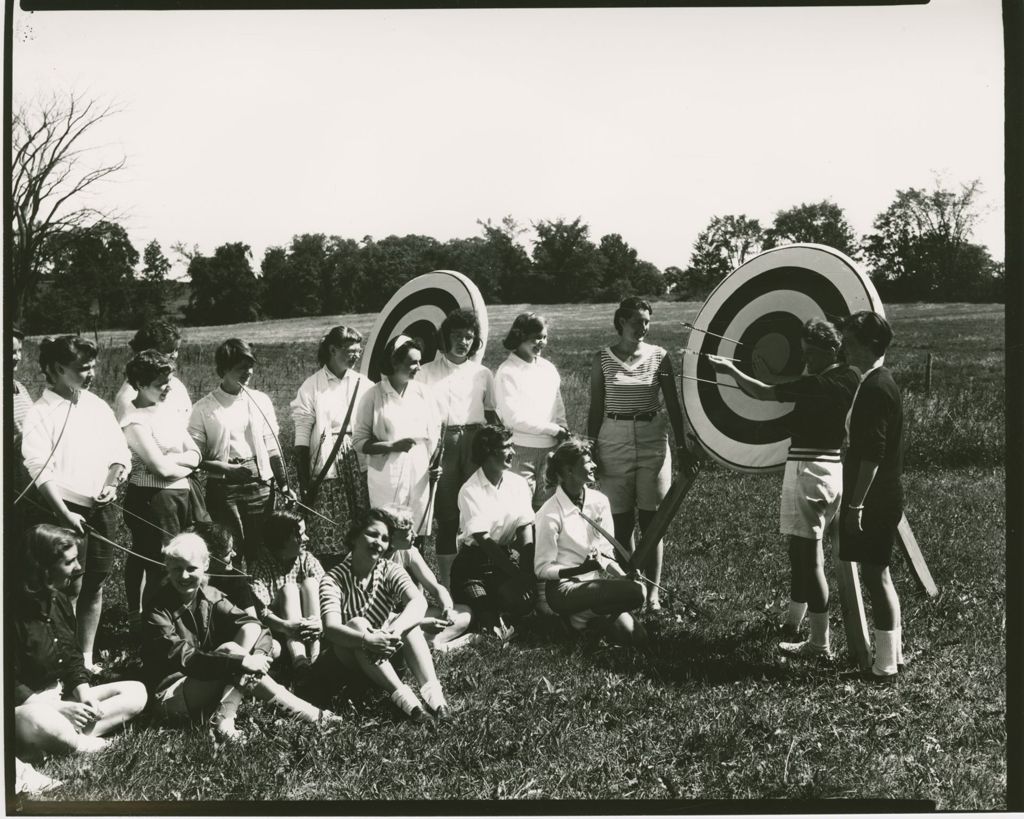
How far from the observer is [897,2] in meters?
4.12

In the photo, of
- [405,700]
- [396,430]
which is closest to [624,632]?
[405,700]

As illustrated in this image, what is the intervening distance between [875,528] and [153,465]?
3437mm

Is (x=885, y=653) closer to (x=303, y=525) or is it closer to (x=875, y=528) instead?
(x=875, y=528)

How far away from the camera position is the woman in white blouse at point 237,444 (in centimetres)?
443

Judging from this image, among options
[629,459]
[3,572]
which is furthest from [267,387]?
[629,459]

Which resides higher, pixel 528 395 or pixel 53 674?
pixel 528 395

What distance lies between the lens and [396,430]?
15.3 feet

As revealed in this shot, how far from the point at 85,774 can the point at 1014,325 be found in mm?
4535

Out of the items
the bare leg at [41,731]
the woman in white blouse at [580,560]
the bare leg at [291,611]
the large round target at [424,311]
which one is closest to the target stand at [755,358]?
the woman in white blouse at [580,560]

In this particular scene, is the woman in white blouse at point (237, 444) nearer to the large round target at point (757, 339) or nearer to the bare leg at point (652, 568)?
the bare leg at point (652, 568)

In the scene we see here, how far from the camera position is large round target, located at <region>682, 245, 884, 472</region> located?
14.9 ft

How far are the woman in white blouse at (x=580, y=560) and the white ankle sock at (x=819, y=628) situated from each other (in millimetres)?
845

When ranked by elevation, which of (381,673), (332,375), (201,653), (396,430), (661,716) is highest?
(332,375)

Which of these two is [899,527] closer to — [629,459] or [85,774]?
[629,459]
